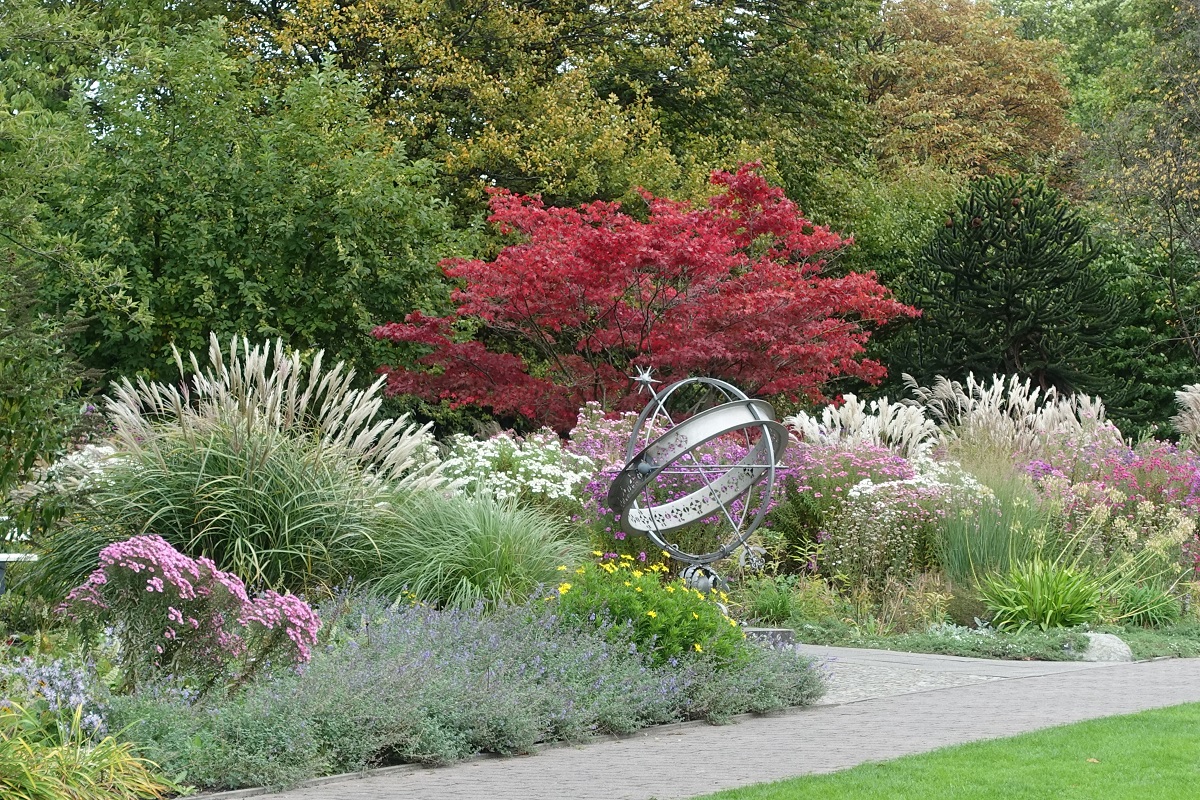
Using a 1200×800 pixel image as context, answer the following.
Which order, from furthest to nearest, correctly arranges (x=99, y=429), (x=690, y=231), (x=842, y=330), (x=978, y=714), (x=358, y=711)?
(x=842, y=330), (x=690, y=231), (x=99, y=429), (x=978, y=714), (x=358, y=711)

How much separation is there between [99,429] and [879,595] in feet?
21.6

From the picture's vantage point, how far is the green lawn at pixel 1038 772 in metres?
5.19

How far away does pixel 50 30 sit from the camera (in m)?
8.27

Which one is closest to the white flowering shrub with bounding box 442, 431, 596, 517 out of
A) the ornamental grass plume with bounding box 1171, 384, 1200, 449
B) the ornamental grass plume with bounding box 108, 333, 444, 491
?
the ornamental grass plume with bounding box 108, 333, 444, 491

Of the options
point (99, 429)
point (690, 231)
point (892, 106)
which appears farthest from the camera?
point (892, 106)

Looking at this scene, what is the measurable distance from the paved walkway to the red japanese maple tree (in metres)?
5.57

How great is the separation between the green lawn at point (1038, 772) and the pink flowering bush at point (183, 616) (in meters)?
2.28

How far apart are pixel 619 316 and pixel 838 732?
8.34 metres

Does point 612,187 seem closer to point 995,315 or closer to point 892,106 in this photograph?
point 995,315

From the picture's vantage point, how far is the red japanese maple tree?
13969mm

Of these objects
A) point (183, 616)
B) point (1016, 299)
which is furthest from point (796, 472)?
point (1016, 299)

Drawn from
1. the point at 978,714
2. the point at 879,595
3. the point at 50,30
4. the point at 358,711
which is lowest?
the point at 879,595

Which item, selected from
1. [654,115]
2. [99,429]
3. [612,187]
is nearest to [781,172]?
[654,115]

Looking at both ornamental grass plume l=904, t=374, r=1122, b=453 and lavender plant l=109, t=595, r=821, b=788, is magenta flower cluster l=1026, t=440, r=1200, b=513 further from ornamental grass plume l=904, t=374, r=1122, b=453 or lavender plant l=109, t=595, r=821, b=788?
lavender plant l=109, t=595, r=821, b=788
